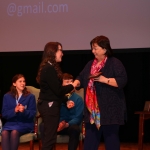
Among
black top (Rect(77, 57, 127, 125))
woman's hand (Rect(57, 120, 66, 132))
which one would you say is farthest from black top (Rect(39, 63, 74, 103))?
woman's hand (Rect(57, 120, 66, 132))

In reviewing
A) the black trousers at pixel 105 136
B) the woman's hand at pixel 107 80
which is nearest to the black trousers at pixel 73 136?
the black trousers at pixel 105 136

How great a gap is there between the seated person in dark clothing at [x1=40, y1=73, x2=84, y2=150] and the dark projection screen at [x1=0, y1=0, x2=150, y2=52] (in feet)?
5.00

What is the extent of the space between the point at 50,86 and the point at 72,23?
8.86 ft

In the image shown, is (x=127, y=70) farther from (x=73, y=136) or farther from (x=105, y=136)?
(x=105, y=136)

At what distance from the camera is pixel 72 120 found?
14.5 ft

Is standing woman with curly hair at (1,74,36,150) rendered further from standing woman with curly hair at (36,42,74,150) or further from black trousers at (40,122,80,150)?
standing woman with curly hair at (36,42,74,150)

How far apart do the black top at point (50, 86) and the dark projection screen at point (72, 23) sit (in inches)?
99.5

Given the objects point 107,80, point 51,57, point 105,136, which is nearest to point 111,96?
point 107,80

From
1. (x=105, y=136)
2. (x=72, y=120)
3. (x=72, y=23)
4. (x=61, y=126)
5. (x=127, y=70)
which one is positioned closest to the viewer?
(x=105, y=136)

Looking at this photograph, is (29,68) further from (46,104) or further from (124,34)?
(46,104)

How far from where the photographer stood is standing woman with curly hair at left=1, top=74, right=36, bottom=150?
4.23 metres

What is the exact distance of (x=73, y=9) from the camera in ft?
19.2

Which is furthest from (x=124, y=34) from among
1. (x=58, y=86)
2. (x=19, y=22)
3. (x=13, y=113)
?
(x=58, y=86)

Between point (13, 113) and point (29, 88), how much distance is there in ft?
1.99
